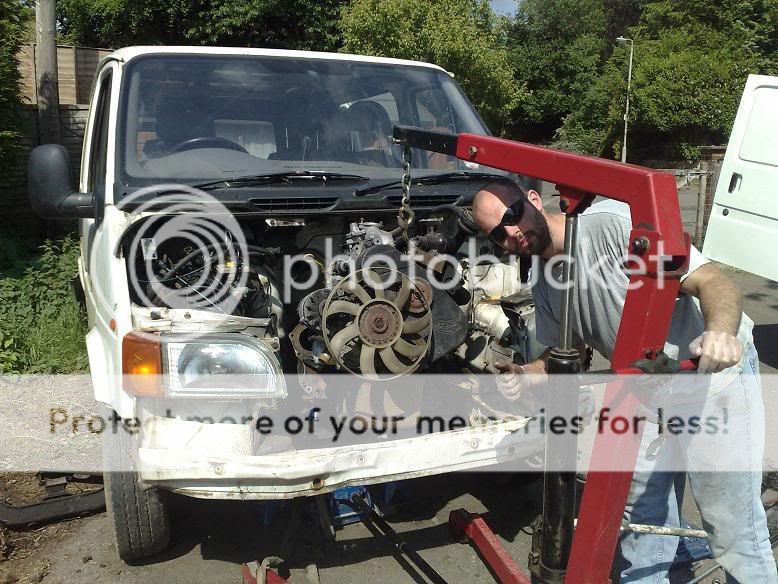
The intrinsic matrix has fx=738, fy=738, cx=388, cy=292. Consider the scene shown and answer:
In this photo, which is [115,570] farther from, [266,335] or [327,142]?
[327,142]

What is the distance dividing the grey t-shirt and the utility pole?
22.9ft

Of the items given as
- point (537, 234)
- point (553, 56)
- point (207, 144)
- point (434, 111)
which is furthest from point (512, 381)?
point (553, 56)

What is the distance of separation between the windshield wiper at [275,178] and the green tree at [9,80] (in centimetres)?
429

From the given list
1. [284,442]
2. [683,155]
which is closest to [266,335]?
[284,442]

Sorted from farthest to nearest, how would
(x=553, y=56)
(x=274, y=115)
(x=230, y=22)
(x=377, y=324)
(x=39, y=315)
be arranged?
(x=553, y=56) < (x=230, y=22) < (x=39, y=315) < (x=274, y=115) < (x=377, y=324)

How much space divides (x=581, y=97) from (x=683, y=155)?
1083 centimetres

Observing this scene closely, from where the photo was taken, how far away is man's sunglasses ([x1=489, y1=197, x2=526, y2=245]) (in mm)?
2463

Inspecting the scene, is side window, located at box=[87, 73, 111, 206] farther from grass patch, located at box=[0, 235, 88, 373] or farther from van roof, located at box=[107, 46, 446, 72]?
grass patch, located at box=[0, 235, 88, 373]

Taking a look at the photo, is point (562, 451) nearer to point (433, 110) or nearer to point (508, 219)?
point (508, 219)

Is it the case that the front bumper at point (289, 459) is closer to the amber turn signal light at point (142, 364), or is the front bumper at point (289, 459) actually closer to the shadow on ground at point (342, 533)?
the amber turn signal light at point (142, 364)

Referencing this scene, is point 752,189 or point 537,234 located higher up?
point 537,234

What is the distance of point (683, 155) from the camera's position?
24203 millimetres

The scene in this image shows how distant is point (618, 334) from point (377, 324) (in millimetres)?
1244

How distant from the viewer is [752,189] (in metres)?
6.34
